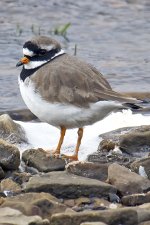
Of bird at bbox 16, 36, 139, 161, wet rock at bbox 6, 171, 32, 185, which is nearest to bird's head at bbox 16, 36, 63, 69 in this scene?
bird at bbox 16, 36, 139, 161

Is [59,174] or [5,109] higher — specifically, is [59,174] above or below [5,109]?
above

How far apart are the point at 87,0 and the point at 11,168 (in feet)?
28.9

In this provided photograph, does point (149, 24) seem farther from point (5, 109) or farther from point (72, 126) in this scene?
point (72, 126)

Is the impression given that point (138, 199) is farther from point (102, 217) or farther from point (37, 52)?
point (37, 52)

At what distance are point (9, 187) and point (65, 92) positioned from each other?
117 centimetres

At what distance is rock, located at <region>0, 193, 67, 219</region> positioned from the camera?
18.4 feet

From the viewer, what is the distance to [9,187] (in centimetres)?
629

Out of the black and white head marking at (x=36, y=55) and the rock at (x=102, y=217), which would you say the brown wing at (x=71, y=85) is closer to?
the black and white head marking at (x=36, y=55)

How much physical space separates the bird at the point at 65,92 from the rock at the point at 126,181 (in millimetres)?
659

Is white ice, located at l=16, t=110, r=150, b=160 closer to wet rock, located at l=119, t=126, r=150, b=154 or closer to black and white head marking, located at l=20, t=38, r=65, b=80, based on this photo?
wet rock, located at l=119, t=126, r=150, b=154

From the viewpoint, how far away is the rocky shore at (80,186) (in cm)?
545

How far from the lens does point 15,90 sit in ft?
34.7

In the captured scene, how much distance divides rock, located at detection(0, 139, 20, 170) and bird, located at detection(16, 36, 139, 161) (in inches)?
18.7

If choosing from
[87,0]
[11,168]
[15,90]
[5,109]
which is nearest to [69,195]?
[11,168]
